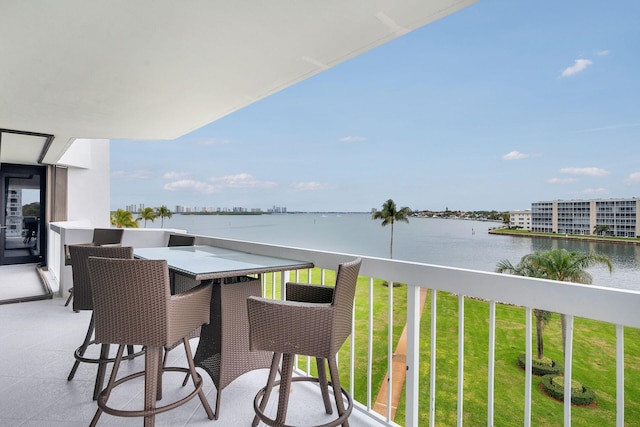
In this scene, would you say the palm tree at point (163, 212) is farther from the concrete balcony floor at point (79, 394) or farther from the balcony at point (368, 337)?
the concrete balcony floor at point (79, 394)

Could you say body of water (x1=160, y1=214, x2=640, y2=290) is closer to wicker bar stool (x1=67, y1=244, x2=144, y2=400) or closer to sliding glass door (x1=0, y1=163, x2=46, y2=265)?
sliding glass door (x1=0, y1=163, x2=46, y2=265)

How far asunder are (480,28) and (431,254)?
2304cm

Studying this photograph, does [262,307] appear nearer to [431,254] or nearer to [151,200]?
[151,200]

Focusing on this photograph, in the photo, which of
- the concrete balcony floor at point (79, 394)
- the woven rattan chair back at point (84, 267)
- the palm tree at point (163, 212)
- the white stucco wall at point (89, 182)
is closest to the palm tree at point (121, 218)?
the white stucco wall at point (89, 182)

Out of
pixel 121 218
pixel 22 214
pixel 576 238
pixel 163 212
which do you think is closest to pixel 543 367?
pixel 576 238

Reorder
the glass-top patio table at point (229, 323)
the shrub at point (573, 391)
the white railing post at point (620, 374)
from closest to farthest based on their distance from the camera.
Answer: the white railing post at point (620, 374) → the glass-top patio table at point (229, 323) → the shrub at point (573, 391)

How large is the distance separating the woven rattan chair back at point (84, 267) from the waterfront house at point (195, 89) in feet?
2.02

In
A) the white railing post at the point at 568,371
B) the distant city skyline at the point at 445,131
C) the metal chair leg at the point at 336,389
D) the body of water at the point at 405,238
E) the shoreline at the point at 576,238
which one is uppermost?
the distant city skyline at the point at 445,131

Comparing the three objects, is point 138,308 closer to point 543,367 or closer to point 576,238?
point 543,367

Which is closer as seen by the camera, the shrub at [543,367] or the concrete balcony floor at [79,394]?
the concrete balcony floor at [79,394]

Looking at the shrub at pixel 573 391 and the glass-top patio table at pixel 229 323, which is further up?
the glass-top patio table at pixel 229 323

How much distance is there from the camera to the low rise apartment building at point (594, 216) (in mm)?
19266

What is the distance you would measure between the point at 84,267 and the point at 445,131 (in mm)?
44059

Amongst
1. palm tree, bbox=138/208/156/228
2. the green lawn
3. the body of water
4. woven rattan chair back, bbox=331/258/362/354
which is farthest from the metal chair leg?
palm tree, bbox=138/208/156/228
